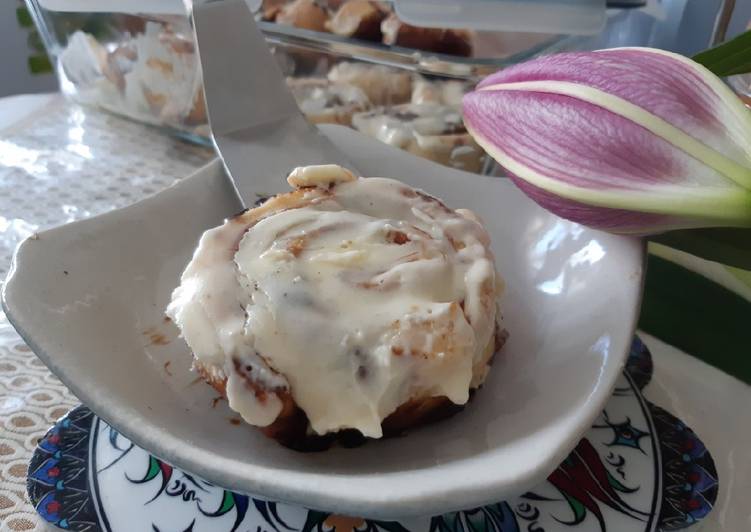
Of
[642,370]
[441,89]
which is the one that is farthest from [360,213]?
[441,89]

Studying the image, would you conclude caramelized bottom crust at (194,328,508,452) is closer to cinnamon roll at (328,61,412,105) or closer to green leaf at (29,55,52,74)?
cinnamon roll at (328,61,412,105)

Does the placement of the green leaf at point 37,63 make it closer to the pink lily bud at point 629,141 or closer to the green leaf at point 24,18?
the green leaf at point 24,18

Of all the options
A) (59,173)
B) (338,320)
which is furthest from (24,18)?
(338,320)

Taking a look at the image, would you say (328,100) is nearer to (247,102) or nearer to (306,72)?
(306,72)

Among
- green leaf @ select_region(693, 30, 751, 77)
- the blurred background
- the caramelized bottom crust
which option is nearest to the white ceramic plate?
the caramelized bottom crust

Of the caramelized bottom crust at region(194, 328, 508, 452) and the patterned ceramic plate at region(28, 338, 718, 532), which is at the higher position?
the caramelized bottom crust at region(194, 328, 508, 452)

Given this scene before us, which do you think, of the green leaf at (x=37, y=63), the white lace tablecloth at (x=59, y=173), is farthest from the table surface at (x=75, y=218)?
the green leaf at (x=37, y=63)
